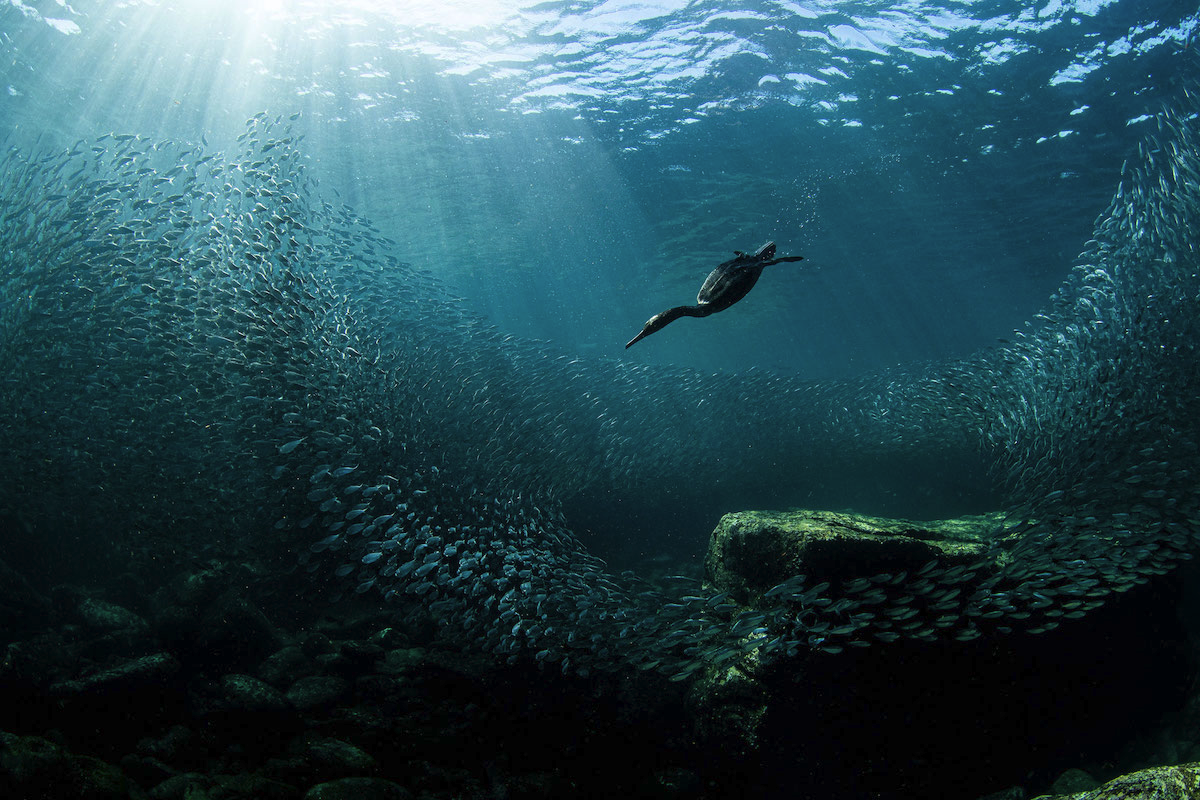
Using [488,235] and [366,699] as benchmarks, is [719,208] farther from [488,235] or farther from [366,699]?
[366,699]


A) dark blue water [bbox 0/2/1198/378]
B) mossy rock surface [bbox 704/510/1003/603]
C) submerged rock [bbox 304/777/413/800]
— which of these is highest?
dark blue water [bbox 0/2/1198/378]

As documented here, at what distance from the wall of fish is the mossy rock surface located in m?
0.24

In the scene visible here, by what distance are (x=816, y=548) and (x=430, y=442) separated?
23.0ft

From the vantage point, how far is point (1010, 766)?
5.93 meters

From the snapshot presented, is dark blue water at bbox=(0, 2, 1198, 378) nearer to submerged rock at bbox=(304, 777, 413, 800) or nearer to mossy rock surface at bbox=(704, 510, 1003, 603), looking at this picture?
mossy rock surface at bbox=(704, 510, 1003, 603)

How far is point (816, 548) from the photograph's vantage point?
5.95 metres

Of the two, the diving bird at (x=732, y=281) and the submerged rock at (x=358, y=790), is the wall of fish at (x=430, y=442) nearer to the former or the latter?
the submerged rock at (x=358, y=790)

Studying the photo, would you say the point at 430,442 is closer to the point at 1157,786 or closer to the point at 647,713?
the point at 647,713

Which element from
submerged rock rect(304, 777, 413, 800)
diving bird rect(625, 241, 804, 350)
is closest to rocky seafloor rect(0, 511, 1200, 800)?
submerged rock rect(304, 777, 413, 800)

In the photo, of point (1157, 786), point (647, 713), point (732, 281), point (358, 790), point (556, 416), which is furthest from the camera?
point (556, 416)

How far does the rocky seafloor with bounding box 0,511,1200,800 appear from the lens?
520 cm

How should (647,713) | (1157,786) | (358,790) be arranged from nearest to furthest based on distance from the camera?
→ (1157,786)
(358,790)
(647,713)

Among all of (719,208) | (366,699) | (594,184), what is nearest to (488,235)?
(594,184)

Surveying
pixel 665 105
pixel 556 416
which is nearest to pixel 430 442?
pixel 556 416
